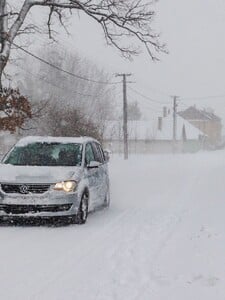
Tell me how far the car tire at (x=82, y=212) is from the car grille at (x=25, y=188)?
768 millimetres

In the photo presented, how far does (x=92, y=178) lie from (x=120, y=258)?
14.7ft

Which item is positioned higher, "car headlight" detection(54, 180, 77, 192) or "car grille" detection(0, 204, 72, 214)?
"car headlight" detection(54, 180, 77, 192)

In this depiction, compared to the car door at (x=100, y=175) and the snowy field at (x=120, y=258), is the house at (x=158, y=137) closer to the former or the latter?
the car door at (x=100, y=175)

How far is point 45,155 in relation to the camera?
11844 millimetres

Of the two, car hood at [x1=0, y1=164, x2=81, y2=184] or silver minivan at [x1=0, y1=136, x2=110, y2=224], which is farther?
car hood at [x1=0, y1=164, x2=81, y2=184]

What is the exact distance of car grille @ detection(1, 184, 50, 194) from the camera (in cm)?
1027

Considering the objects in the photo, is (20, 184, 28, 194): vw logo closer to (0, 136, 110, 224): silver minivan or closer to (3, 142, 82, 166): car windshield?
(0, 136, 110, 224): silver minivan

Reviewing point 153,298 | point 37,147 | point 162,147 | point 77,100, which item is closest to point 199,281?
point 153,298

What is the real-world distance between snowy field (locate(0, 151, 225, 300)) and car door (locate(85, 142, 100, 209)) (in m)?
0.40

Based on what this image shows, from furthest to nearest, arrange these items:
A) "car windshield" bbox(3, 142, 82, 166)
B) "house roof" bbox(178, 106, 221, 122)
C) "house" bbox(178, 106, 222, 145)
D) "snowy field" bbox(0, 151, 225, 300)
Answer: "house roof" bbox(178, 106, 221, 122) → "house" bbox(178, 106, 222, 145) → "car windshield" bbox(3, 142, 82, 166) → "snowy field" bbox(0, 151, 225, 300)

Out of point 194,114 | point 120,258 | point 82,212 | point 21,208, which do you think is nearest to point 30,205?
point 21,208

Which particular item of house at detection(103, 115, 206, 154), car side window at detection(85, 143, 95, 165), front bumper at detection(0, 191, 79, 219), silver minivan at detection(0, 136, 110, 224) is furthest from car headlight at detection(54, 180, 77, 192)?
house at detection(103, 115, 206, 154)

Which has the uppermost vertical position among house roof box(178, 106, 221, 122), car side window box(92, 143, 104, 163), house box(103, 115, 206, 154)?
house roof box(178, 106, 221, 122)

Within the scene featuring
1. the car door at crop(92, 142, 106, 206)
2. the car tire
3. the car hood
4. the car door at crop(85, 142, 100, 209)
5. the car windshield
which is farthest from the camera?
the car door at crop(92, 142, 106, 206)
